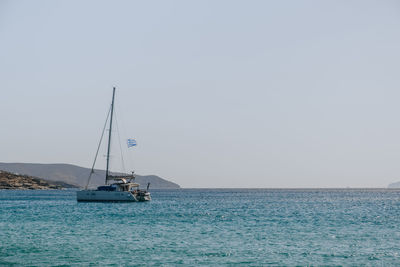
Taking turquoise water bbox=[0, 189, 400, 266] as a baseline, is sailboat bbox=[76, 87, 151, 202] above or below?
above

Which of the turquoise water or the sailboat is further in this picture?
the sailboat

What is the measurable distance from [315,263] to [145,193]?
69.3 meters

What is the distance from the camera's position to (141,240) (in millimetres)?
37594

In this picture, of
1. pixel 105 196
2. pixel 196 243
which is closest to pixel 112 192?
pixel 105 196

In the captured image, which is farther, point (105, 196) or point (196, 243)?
point (105, 196)

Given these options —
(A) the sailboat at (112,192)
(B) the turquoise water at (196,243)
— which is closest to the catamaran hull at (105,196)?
(A) the sailboat at (112,192)

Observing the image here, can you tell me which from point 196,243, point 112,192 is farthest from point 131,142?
point 196,243

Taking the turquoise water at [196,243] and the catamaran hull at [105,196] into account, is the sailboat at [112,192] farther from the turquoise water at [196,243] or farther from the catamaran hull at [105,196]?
the turquoise water at [196,243]

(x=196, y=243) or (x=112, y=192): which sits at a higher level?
(x=112, y=192)

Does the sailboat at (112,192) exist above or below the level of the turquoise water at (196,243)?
above

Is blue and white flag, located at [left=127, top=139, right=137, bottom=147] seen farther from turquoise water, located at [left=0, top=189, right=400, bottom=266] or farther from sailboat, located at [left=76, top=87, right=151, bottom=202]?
turquoise water, located at [left=0, top=189, right=400, bottom=266]

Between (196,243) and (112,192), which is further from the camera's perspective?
(112,192)

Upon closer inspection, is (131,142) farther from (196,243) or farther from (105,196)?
(196,243)

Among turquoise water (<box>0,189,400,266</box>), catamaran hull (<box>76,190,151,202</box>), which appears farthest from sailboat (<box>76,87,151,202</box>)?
turquoise water (<box>0,189,400,266</box>)
